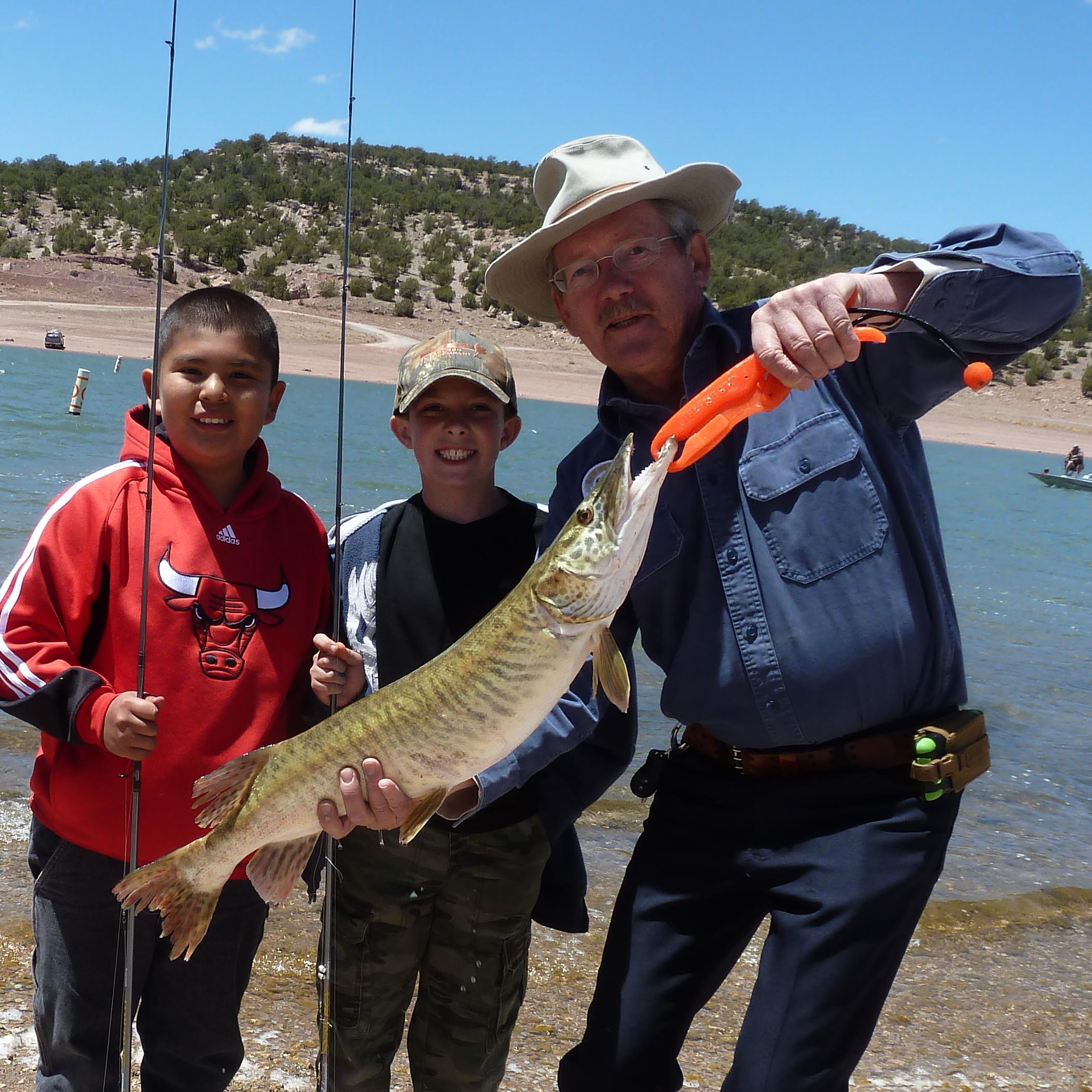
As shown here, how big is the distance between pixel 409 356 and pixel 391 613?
0.96 meters

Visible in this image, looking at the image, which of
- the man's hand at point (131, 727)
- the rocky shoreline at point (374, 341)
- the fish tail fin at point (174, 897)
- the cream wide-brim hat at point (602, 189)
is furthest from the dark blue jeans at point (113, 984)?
the rocky shoreline at point (374, 341)

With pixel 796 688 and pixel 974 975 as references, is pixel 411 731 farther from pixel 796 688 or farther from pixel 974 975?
pixel 974 975

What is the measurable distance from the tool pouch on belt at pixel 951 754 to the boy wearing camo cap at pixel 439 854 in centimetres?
102

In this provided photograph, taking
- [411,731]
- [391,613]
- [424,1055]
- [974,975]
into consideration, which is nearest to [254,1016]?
[424,1055]

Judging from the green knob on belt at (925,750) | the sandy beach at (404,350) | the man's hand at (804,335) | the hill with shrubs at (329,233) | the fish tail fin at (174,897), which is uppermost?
the hill with shrubs at (329,233)

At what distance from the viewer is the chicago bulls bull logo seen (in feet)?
10.3

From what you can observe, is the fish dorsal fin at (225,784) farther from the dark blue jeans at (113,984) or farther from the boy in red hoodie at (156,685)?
the dark blue jeans at (113,984)

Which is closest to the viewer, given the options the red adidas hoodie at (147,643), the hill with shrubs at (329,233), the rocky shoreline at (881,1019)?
the red adidas hoodie at (147,643)

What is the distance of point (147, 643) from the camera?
10.1ft

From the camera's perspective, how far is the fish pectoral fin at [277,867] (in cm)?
283

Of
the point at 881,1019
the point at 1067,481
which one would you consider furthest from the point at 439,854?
the point at 1067,481

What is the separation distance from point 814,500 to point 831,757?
0.67 meters

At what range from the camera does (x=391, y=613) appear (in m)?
3.44

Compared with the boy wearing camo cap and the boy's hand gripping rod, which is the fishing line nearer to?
the boy's hand gripping rod
